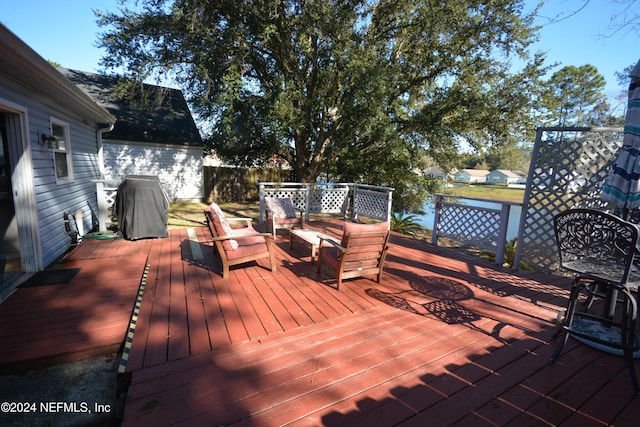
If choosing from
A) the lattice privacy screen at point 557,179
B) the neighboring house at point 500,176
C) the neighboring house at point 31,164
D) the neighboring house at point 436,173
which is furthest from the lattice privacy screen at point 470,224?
the neighboring house at point 500,176

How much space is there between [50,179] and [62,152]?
3.75 feet

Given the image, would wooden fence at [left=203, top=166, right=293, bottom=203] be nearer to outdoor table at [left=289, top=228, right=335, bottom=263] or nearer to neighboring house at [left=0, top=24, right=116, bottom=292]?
neighboring house at [left=0, top=24, right=116, bottom=292]

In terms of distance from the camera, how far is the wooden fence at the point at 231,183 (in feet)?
44.9

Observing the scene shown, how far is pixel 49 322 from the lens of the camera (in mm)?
2723

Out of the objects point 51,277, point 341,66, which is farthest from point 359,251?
point 341,66

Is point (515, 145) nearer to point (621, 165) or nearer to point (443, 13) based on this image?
point (443, 13)

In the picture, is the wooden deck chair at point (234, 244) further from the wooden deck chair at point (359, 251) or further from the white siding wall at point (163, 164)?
the white siding wall at point (163, 164)

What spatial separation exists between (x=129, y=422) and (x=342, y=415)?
1.21m

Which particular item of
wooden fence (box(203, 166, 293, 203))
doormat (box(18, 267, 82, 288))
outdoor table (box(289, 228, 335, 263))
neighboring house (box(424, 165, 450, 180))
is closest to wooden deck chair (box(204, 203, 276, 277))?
outdoor table (box(289, 228, 335, 263))

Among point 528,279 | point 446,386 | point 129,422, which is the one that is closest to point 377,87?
point 528,279

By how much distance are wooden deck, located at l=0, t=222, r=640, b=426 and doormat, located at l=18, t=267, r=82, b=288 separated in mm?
155

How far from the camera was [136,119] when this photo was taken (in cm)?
1248

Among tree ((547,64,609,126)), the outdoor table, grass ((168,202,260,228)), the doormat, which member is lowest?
grass ((168,202,260,228))

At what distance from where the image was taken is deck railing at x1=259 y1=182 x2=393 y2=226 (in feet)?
24.3
